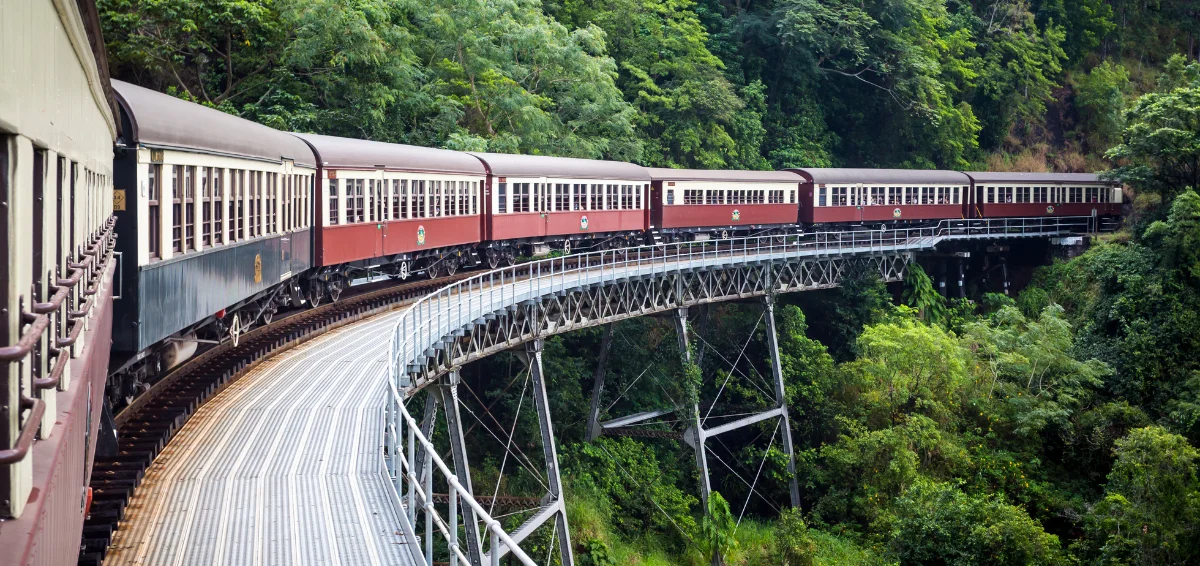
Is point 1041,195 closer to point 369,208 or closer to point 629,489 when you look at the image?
point 629,489

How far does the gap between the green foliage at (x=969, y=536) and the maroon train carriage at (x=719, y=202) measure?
14839 millimetres

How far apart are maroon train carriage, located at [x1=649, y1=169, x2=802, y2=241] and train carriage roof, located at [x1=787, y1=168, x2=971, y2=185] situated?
0.85m

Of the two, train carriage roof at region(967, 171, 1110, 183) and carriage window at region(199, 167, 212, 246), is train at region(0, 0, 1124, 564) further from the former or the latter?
train carriage roof at region(967, 171, 1110, 183)

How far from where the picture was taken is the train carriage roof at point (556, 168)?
27094 millimetres

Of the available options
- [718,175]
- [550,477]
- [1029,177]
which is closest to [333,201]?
[550,477]

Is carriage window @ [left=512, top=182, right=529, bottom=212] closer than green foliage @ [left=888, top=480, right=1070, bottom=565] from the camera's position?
No

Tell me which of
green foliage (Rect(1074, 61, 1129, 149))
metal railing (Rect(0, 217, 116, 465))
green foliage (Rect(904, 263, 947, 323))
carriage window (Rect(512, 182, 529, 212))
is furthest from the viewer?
green foliage (Rect(1074, 61, 1129, 149))

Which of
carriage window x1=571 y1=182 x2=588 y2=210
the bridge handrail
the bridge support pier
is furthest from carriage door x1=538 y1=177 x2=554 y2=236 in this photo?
the bridge support pier

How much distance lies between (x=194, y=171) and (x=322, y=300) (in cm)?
1038

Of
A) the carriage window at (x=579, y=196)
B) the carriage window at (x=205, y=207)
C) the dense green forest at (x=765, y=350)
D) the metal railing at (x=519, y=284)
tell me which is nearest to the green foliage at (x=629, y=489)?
the dense green forest at (x=765, y=350)

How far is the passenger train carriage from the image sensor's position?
30.7 ft

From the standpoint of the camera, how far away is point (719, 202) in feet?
117

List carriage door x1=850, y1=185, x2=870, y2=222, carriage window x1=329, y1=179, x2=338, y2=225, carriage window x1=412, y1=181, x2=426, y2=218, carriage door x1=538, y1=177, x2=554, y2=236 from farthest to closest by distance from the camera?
carriage door x1=850, y1=185, x2=870, y2=222
carriage door x1=538, y1=177, x2=554, y2=236
carriage window x1=412, y1=181, x2=426, y2=218
carriage window x1=329, y1=179, x2=338, y2=225

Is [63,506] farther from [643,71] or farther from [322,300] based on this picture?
[643,71]
